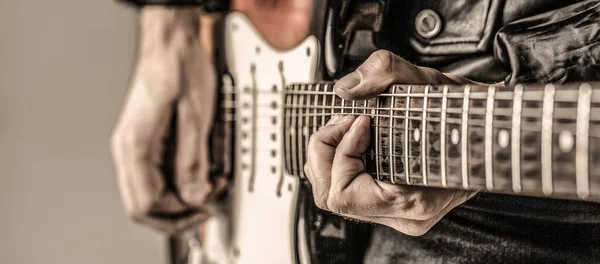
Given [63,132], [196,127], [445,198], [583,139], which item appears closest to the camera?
[583,139]

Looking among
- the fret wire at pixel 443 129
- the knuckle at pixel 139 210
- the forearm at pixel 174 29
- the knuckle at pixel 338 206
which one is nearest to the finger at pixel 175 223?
the knuckle at pixel 139 210

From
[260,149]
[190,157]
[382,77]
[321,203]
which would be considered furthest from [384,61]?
[190,157]

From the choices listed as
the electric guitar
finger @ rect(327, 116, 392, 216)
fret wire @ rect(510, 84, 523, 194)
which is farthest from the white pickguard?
fret wire @ rect(510, 84, 523, 194)

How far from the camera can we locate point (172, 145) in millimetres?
619

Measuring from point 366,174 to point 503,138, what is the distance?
0.10 m

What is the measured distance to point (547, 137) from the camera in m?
0.25

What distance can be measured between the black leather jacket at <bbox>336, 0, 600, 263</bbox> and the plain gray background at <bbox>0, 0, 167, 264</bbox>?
0.43 meters

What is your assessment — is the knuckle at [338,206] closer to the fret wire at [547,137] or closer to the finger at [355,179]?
the finger at [355,179]

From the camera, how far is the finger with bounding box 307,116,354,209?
1.19 ft

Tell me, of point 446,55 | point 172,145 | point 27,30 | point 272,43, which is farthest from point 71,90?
point 446,55

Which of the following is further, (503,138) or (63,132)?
(63,132)

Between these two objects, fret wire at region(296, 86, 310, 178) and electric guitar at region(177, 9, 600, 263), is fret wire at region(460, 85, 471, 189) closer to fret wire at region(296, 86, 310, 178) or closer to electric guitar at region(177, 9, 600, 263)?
electric guitar at region(177, 9, 600, 263)

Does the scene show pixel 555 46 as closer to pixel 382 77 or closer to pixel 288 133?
pixel 382 77

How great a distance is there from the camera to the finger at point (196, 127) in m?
0.60
